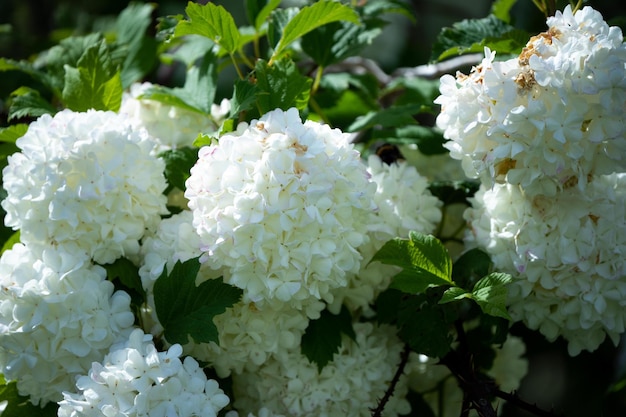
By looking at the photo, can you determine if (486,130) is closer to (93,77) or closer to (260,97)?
(260,97)

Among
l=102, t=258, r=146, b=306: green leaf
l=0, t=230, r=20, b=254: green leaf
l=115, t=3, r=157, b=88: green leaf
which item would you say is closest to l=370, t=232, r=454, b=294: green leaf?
l=102, t=258, r=146, b=306: green leaf

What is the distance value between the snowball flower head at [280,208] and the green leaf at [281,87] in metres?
0.12

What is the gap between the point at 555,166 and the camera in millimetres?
1129

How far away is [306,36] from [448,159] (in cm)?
38

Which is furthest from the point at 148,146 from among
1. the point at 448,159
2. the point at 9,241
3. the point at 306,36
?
the point at 448,159

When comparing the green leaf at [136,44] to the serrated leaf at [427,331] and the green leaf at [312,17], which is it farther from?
the serrated leaf at [427,331]

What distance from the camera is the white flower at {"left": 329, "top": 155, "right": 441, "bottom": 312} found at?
1.32m

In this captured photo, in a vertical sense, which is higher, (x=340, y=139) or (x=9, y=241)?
(x=340, y=139)

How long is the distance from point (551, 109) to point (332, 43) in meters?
0.61

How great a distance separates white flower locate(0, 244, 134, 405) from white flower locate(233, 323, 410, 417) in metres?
0.25

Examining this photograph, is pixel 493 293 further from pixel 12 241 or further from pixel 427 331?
pixel 12 241

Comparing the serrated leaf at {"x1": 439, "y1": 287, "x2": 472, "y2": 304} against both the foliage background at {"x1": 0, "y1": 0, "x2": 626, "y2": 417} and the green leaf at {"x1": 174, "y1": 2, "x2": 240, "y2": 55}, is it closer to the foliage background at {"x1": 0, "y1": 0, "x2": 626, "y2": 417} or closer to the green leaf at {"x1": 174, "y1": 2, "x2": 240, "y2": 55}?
the green leaf at {"x1": 174, "y1": 2, "x2": 240, "y2": 55}

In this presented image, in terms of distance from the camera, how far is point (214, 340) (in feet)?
3.81

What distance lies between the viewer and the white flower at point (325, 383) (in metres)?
1.30
